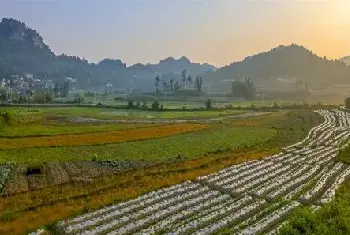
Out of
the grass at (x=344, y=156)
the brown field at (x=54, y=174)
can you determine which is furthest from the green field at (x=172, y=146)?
the grass at (x=344, y=156)

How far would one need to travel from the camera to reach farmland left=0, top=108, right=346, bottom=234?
29.0 metres

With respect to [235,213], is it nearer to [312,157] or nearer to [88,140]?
[312,157]

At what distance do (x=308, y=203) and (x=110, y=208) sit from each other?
1247cm

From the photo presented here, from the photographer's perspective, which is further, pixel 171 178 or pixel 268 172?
pixel 268 172

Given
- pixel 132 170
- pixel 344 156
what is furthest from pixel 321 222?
pixel 344 156

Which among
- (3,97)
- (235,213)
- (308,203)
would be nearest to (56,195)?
(235,213)

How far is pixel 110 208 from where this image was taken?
29.5m

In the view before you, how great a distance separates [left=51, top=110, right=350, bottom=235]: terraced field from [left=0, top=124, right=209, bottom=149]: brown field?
23728mm

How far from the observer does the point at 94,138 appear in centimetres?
6475

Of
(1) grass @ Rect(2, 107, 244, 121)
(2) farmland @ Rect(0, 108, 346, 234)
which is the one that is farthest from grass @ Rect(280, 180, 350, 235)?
(1) grass @ Rect(2, 107, 244, 121)

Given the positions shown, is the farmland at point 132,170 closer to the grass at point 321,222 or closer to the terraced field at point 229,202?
the terraced field at point 229,202

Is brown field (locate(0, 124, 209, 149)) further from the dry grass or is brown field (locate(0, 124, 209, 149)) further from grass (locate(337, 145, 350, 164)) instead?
grass (locate(337, 145, 350, 164))

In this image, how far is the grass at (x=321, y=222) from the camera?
22609 millimetres

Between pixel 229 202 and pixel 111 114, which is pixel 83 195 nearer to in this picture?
pixel 229 202
